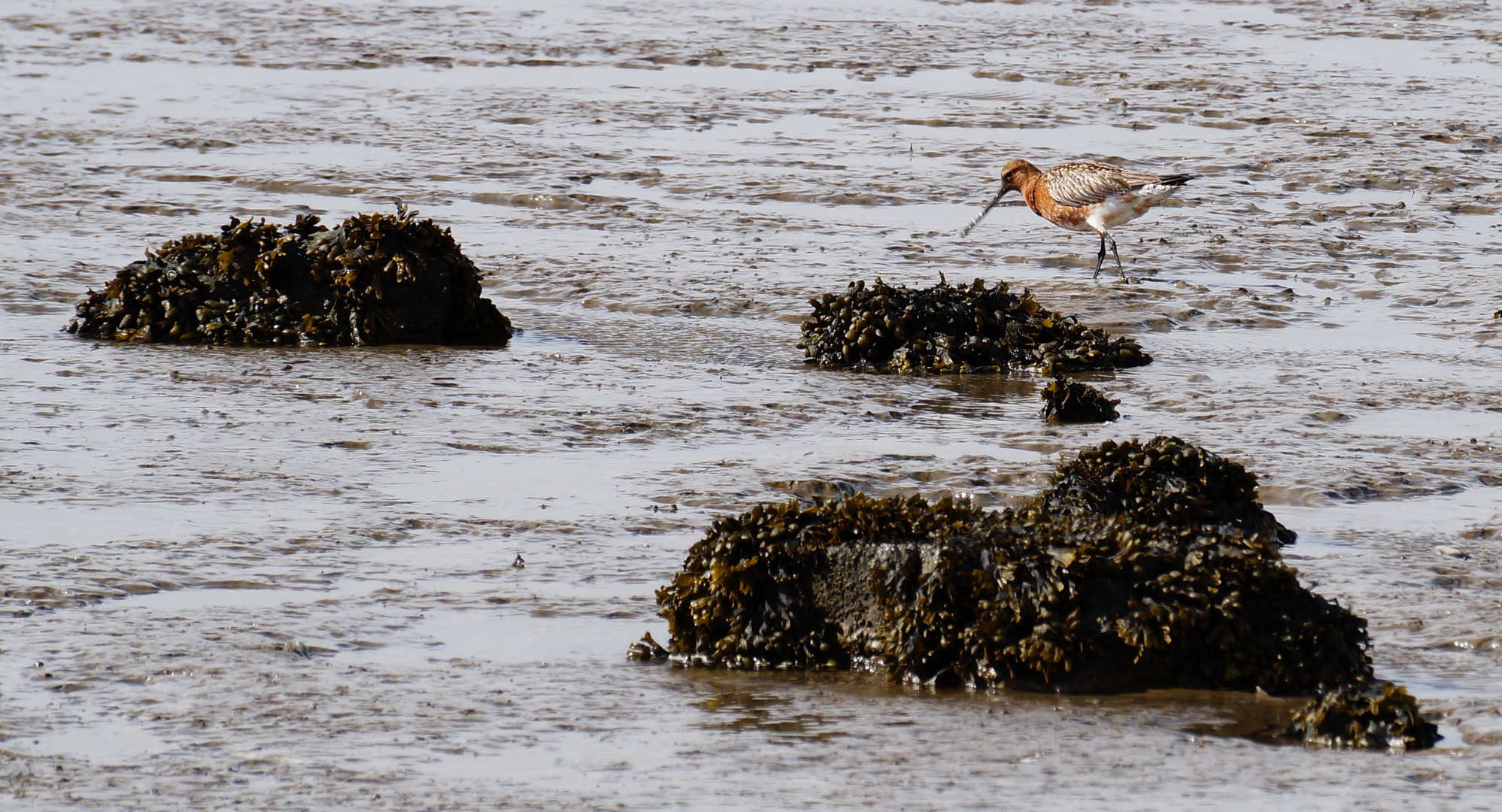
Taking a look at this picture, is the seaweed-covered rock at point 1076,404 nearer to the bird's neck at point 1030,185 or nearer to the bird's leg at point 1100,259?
the bird's leg at point 1100,259

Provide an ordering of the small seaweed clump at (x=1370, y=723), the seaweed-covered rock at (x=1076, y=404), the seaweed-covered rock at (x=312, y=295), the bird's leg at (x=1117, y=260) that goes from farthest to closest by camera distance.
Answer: the bird's leg at (x=1117, y=260) < the seaweed-covered rock at (x=312, y=295) < the seaweed-covered rock at (x=1076, y=404) < the small seaweed clump at (x=1370, y=723)

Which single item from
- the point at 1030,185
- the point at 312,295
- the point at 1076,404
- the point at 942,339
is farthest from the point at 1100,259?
the point at 312,295

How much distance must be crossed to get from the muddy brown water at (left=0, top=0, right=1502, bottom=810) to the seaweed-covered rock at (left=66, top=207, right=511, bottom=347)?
0.23 m

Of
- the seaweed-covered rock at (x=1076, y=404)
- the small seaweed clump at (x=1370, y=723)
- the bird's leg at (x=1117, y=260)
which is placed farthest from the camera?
the bird's leg at (x=1117, y=260)

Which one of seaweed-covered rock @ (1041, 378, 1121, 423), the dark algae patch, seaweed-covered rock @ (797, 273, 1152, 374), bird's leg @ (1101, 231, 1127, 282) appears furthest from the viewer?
bird's leg @ (1101, 231, 1127, 282)

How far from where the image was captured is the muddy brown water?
13.4 ft

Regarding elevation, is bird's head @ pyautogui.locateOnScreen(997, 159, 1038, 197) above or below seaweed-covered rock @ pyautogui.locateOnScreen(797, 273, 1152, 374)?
above

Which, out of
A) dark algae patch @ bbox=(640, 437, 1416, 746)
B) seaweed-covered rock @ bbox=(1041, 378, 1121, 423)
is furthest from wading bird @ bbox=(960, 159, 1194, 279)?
dark algae patch @ bbox=(640, 437, 1416, 746)

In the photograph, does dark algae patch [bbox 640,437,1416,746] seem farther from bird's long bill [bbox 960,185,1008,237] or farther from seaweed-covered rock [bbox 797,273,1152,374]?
bird's long bill [bbox 960,185,1008,237]

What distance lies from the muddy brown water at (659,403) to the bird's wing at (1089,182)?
0.44m

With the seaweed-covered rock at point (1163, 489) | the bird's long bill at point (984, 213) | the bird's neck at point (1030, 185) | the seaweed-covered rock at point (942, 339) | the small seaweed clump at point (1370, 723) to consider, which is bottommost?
the small seaweed clump at point (1370, 723)

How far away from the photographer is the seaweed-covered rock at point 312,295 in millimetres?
8680

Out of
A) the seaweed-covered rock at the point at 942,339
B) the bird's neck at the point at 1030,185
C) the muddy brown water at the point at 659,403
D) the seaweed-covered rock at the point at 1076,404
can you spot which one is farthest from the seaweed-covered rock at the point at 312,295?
the bird's neck at the point at 1030,185

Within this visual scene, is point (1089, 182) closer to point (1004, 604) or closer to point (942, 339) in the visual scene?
point (942, 339)
